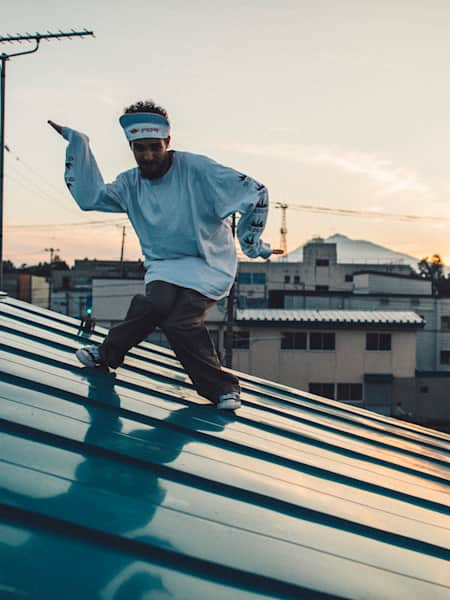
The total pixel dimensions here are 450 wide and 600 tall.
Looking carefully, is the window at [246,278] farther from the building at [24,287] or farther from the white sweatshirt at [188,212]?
the white sweatshirt at [188,212]

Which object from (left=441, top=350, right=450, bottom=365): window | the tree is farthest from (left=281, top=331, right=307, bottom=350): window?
the tree

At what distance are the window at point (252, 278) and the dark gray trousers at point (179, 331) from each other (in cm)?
3798

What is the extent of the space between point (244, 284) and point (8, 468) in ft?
130

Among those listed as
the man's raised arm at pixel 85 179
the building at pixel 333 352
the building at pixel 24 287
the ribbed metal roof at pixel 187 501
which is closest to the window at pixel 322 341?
the building at pixel 333 352

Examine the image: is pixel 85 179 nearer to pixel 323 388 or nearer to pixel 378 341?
pixel 323 388

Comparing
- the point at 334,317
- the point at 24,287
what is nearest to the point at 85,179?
the point at 334,317

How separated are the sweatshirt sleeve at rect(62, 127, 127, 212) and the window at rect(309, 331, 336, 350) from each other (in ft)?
63.8

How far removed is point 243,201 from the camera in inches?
128

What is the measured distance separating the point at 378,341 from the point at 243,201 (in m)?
20.5

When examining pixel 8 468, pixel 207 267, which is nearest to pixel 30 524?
pixel 8 468

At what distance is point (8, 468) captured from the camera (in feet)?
6.12

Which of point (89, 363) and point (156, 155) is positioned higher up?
point (156, 155)

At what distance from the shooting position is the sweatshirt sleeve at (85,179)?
3520mm

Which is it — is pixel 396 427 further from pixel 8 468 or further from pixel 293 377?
pixel 293 377
